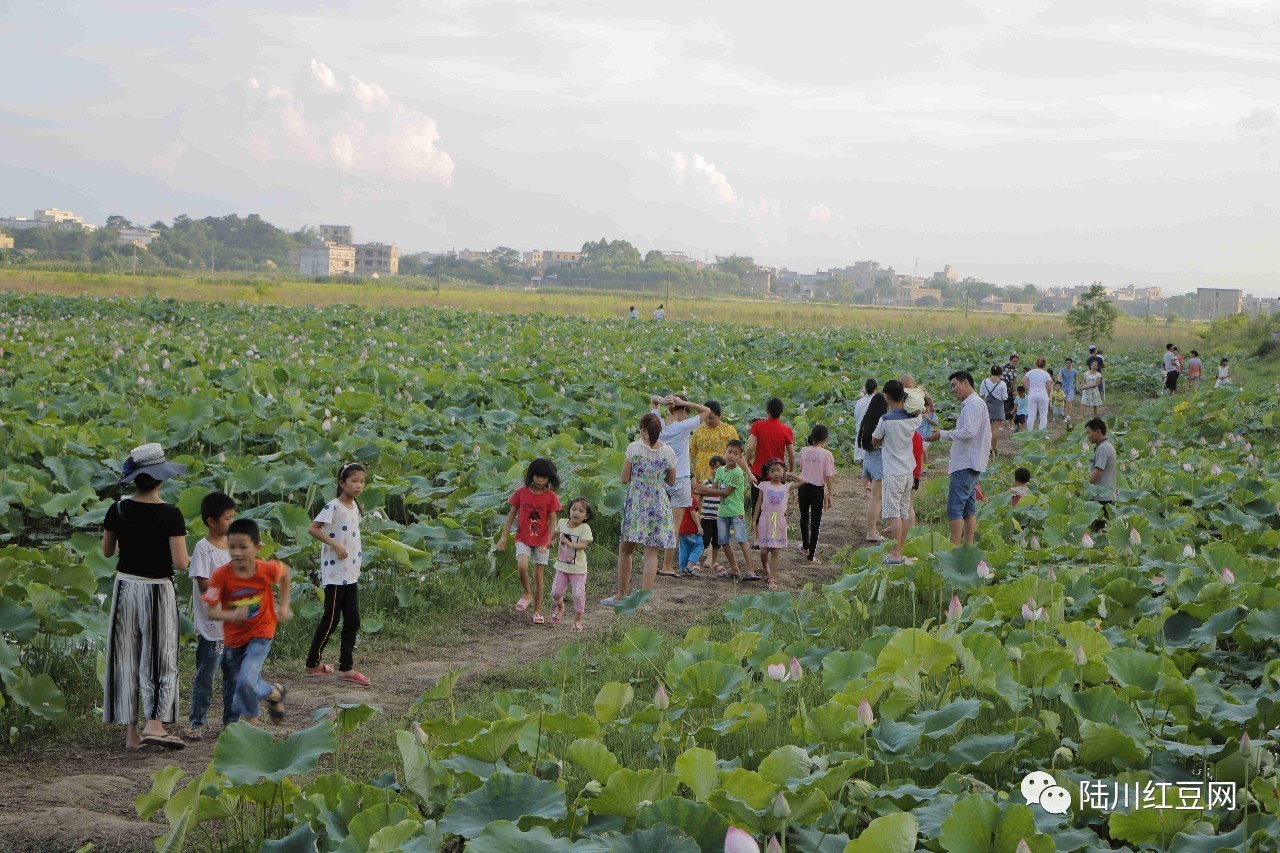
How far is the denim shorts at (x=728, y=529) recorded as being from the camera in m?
7.76

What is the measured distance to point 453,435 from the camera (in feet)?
34.6

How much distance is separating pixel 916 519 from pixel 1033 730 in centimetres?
645

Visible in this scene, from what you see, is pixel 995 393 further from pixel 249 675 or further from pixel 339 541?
pixel 249 675

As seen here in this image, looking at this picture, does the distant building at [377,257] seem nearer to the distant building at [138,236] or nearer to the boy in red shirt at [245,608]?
the distant building at [138,236]

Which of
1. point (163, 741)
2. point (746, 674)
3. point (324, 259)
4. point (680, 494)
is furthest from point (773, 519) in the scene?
point (324, 259)

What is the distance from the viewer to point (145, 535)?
4.45 metres

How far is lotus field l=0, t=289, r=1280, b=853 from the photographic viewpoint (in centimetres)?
289

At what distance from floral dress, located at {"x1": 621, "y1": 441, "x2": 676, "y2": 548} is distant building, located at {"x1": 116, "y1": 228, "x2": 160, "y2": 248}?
3901 inches

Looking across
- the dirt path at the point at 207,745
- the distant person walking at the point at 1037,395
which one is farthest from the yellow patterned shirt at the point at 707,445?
the distant person walking at the point at 1037,395

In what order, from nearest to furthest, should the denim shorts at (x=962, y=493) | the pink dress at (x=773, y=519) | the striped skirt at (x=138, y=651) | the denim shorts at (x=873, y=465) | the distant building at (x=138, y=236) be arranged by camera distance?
the striped skirt at (x=138, y=651) → the pink dress at (x=773, y=519) → the denim shorts at (x=962, y=493) → the denim shorts at (x=873, y=465) → the distant building at (x=138, y=236)

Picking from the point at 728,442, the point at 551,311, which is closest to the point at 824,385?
the point at 728,442

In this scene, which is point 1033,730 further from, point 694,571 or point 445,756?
point 694,571

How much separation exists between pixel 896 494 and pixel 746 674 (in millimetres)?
4025

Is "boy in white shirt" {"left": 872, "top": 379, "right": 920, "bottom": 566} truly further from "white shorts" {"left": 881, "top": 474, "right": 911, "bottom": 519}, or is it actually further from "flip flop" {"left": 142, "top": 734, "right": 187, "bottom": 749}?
"flip flop" {"left": 142, "top": 734, "right": 187, "bottom": 749}
